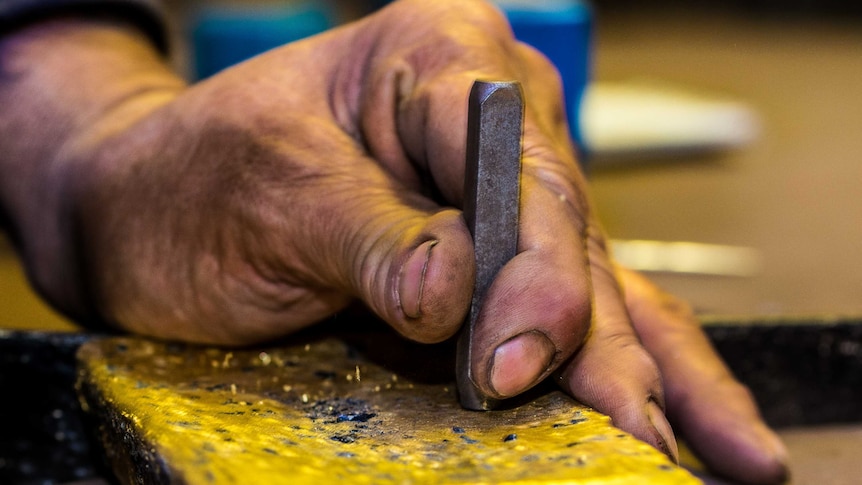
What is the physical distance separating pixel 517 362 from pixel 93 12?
0.90m

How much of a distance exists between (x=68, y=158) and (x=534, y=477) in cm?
74

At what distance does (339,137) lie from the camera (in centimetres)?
73

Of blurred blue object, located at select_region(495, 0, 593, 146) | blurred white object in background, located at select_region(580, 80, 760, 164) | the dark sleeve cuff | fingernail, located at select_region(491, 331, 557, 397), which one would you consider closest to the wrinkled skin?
fingernail, located at select_region(491, 331, 557, 397)

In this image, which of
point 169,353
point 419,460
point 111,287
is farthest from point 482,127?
point 111,287

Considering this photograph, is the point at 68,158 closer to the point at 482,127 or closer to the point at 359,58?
the point at 359,58

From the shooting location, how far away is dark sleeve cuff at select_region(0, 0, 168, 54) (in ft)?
3.77

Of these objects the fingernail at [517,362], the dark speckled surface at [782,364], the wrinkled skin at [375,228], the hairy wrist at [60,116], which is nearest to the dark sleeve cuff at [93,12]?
the hairy wrist at [60,116]

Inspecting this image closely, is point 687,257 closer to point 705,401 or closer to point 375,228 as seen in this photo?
point 705,401

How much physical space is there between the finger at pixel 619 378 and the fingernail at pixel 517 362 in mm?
64

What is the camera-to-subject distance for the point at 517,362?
21.2 inches

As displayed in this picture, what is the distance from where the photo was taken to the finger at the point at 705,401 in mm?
792

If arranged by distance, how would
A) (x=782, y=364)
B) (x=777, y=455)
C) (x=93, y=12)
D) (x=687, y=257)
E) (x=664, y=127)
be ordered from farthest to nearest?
(x=664, y=127)
(x=687, y=257)
(x=93, y=12)
(x=782, y=364)
(x=777, y=455)

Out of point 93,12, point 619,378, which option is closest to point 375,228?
point 619,378

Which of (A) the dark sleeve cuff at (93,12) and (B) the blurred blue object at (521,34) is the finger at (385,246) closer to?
(A) the dark sleeve cuff at (93,12)
